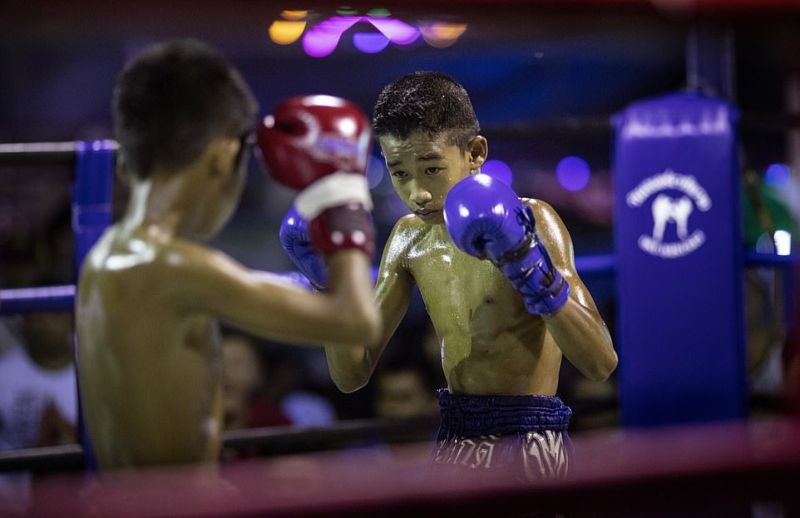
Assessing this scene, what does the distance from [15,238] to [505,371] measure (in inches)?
86.3

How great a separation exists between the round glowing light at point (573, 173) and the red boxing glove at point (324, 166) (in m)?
3.41

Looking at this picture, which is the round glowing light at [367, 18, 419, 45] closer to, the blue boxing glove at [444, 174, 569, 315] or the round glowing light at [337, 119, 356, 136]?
the blue boxing glove at [444, 174, 569, 315]

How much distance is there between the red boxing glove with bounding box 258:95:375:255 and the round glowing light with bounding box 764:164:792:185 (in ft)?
9.58

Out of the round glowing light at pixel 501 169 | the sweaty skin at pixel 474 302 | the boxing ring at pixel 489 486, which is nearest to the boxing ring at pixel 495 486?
the boxing ring at pixel 489 486

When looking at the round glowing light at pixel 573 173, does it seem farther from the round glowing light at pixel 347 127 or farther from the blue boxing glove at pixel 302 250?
the round glowing light at pixel 347 127

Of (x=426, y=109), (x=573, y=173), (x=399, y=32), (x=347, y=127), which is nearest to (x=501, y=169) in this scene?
(x=573, y=173)

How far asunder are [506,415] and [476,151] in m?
0.46

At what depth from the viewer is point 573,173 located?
489cm

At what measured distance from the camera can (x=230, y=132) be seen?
4.20 ft

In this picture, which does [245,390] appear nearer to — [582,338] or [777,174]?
[582,338]

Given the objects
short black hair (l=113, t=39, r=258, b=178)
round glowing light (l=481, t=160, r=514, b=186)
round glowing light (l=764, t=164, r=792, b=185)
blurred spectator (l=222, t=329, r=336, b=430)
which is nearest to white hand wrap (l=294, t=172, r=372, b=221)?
short black hair (l=113, t=39, r=258, b=178)

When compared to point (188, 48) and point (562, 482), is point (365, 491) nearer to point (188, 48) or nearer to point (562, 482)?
point (562, 482)

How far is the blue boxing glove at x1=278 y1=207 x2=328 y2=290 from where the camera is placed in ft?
5.61

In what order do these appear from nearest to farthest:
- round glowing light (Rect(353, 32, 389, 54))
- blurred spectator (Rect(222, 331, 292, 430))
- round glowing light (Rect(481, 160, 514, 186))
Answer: blurred spectator (Rect(222, 331, 292, 430))
round glowing light (Rect(481, 160, 514, 186))
round glowing light (Rect(353, 32, 389, 54))
